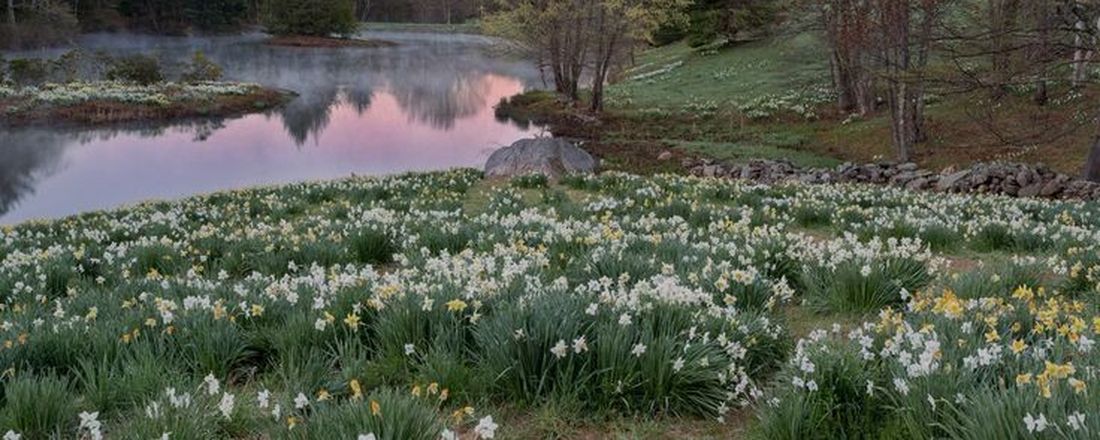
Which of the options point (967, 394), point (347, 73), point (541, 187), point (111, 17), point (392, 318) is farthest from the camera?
point (111, 17)

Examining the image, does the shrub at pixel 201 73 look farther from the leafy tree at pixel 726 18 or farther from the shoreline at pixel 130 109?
the leafy tree at pixel 726 18

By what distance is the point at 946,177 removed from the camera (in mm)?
16875

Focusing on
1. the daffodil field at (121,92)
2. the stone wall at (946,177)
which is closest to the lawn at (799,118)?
the stone wall at (946,177)

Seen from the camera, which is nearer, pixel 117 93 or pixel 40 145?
pixel 40 145

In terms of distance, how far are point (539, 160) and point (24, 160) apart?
18.1 metres

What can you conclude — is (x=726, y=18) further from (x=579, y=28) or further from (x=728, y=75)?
(x=579, y=28)

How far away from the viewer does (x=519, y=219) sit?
8.32 meters

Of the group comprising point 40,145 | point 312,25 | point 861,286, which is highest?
point 312,25

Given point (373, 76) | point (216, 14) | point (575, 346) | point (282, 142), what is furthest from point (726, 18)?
point (216, 14)

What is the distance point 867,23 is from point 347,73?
132ft

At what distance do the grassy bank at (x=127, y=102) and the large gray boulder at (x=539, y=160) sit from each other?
2434 cm

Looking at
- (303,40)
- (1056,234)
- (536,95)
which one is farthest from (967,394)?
(303,40)

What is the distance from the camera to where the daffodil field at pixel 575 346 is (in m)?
2.69

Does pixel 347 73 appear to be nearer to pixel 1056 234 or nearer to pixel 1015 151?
pixel 1015 151
